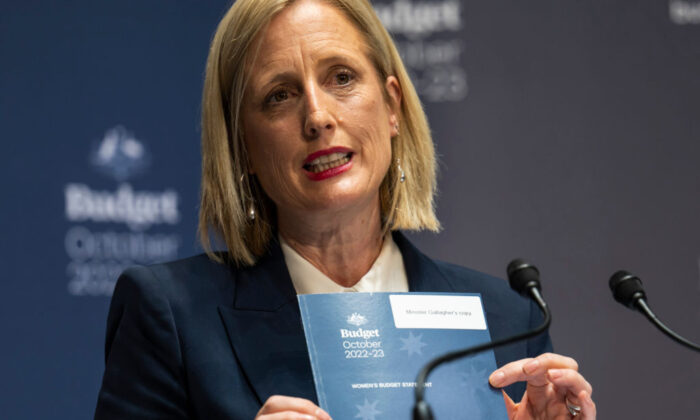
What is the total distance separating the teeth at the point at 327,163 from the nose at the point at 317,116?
6 cm

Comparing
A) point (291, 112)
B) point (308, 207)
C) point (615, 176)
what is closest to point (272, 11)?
point (291, 112)

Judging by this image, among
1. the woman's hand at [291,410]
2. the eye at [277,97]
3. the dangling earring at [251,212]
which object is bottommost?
the woman's hand at [291,410]

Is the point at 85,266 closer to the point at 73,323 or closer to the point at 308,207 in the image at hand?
the point at 73,323

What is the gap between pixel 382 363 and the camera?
4.98 feet

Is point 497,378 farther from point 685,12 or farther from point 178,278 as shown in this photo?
point 685,12

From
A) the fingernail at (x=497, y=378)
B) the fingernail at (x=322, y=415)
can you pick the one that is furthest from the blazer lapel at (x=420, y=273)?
the fingernail at (x=322, y=415)

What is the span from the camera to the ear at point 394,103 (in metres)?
2.06

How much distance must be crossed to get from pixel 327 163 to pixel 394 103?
346mm

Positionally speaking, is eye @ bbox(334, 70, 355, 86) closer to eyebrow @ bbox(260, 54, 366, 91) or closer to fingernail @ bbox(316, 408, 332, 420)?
eyebrow @ bbox(260, 54, 366, 91)

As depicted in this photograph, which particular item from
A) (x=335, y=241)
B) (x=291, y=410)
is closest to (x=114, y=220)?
(x=335, y=241)

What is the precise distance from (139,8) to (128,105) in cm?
35

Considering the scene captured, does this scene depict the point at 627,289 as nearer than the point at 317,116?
Yes

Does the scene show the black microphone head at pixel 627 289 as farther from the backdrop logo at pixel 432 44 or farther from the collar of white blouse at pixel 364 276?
the backdrop logo at pixel 432 44

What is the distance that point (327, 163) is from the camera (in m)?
1.81
